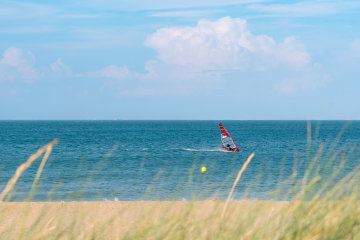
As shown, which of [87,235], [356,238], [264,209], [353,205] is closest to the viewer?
[356,238]

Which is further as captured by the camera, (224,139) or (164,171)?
(224,139)

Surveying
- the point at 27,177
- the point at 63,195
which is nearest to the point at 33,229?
the point at 63,195

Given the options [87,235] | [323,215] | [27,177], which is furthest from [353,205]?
[27,177]

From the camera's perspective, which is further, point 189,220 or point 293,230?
point 189,220

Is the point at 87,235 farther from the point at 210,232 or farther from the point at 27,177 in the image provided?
the point at 27,177

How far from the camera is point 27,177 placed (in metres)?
25.8

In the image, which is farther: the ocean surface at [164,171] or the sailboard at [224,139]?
the sailboard at [224,139]

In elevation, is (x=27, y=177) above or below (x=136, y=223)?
below

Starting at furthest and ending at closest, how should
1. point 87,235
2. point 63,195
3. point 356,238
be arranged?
point 63,195, point 87,235, point 356,238

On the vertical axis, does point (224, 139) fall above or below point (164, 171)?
below

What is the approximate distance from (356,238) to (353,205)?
0.46 metres

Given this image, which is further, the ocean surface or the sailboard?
the sailboard

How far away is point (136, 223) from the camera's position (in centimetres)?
325

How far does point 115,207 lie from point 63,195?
547 cm
